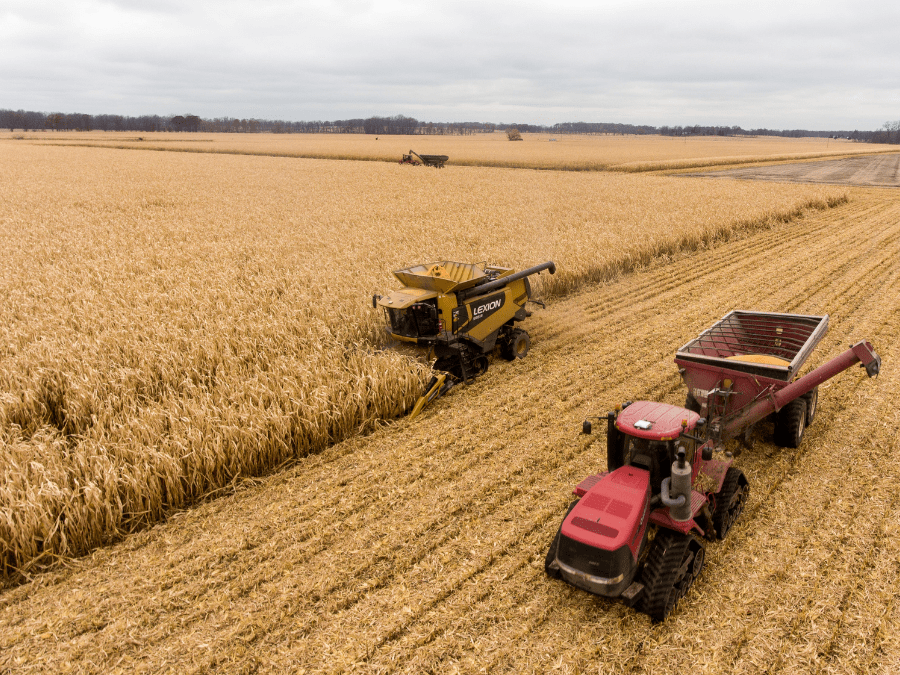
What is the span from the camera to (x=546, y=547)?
4.87 metres

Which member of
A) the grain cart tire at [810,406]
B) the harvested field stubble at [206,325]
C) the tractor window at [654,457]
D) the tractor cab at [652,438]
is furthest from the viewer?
the grain cart tire at [810,406]

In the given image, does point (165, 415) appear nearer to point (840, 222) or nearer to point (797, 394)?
point (797, 394)

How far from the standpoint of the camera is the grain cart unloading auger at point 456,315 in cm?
763

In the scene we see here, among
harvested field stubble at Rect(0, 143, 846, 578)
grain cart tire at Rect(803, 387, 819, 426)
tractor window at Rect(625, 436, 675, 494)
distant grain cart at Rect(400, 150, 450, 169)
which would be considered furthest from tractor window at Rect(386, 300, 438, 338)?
distant grain cart at Rect(400, 150, 450, 169)

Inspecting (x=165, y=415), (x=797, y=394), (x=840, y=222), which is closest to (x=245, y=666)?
(x=165, y=415)

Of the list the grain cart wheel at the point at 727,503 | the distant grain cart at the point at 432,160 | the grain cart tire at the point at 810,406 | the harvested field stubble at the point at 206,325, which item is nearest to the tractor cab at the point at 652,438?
the grain cart wheel at the point at 727,503

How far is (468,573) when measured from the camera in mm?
4586

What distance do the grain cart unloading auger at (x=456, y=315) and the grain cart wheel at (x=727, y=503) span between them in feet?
12.7

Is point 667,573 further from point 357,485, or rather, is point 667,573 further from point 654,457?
point 357,485

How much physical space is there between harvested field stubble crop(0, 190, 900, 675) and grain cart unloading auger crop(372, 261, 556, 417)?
0.89m

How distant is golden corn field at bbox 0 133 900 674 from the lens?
401 cm

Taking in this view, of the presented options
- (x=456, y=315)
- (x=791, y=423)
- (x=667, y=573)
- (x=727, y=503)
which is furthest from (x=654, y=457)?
A: (x=456, y=315)

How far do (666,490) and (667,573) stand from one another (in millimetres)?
639

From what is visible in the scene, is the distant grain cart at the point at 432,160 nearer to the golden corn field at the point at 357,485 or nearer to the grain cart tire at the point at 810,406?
the golden corn field at the point at 357,485
